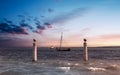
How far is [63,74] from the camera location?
21.5 meters

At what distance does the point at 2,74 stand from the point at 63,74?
5.92 metres

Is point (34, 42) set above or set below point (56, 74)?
above

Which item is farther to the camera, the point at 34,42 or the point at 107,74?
the point at 34,42

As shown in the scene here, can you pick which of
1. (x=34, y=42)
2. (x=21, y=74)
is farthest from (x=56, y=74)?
(x=34, y=42)

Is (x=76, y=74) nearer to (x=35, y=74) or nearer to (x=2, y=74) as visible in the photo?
(x=35, y=74)

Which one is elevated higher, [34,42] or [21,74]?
[34,42]

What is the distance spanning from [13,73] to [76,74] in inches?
249

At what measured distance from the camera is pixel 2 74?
2162cm

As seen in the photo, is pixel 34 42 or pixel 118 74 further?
pixel 34 42

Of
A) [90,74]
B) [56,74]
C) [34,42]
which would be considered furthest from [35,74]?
[34,42]

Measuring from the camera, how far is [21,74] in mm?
21672

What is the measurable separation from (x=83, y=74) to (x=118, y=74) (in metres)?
3.55

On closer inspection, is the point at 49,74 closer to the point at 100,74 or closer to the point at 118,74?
the point at 100,74

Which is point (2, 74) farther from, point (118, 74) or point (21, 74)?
point (118, 74)
